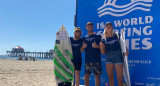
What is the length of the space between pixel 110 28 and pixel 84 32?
5.77 feet

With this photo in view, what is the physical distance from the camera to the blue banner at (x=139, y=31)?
4660mm

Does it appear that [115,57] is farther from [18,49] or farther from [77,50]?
[18,49]

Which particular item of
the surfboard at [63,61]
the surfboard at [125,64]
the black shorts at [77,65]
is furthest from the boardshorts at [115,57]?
the surfboard at [63,61]

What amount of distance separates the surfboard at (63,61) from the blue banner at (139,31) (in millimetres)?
973

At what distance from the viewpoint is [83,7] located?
20.4 ft

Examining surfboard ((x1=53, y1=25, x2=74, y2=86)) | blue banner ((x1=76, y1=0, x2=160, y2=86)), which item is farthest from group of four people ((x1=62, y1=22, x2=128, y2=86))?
blue banner ((x1=76, y1=0, x2=160, y2=86))

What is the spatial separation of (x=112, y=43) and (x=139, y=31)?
931mm

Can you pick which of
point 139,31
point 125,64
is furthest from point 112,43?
point 139,31

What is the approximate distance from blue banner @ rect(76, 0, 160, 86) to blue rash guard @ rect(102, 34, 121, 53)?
30.4 inches

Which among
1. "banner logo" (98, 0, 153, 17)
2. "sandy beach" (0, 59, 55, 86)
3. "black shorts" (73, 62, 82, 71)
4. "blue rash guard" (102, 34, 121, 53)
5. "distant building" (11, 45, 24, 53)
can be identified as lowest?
"sandy beach" (0, 59, 55, 86)

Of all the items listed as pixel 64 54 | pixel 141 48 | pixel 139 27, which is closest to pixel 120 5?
pixel 139 27

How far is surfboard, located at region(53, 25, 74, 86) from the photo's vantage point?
560 cm

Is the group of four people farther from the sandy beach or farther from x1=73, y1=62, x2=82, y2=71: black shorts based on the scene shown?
the sandy beach

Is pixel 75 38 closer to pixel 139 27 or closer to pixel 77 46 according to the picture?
pixel 77 46
